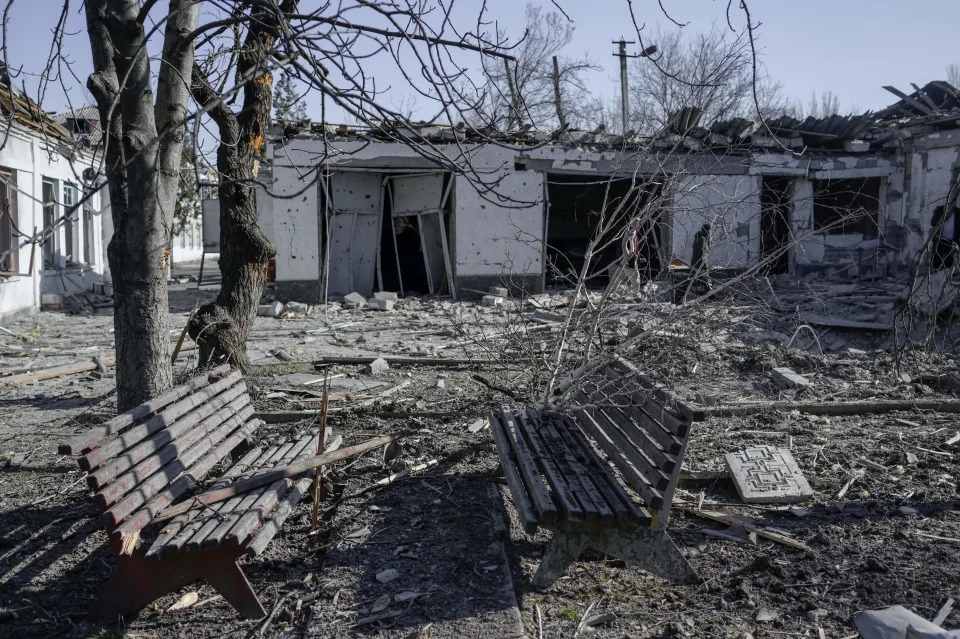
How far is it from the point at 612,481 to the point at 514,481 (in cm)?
49

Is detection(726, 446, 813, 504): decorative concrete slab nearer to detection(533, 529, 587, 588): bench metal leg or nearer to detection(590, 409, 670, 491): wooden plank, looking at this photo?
detection(590, 409, 670, 491): wooden plank

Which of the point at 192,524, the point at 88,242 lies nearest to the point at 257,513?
the point at 192,524

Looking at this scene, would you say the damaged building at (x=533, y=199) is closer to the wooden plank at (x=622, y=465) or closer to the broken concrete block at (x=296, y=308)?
the broken concrete block at (x=296, y=308)

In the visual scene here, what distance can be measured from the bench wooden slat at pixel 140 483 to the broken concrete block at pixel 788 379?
5.66m

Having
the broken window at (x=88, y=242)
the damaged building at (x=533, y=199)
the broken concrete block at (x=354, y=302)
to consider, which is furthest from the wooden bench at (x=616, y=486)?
the broken window at (x=88, y=242)

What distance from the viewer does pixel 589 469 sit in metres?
4.07

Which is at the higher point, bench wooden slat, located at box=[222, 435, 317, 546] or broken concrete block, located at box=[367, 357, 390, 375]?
broken concrete block, located at box=[367, 357, 390, 375]

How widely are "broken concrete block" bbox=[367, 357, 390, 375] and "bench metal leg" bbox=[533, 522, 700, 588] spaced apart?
5.10m

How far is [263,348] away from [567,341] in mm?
6175

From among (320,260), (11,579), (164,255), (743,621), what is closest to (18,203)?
(320,260)

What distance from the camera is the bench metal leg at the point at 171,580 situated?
321 cm

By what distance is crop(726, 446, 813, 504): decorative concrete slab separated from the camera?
4.62 meters

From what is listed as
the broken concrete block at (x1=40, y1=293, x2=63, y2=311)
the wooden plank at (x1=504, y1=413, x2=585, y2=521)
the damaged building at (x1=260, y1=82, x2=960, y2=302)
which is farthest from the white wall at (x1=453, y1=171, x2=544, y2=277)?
the wooden plank at (x1=504, y1=413, x2=585, y2=521)

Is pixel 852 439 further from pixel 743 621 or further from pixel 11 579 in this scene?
pixel 11 579
